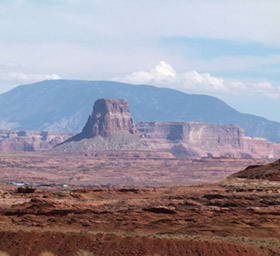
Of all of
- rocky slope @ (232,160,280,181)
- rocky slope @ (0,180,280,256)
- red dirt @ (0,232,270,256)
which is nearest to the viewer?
red dirt @ (0,232,270,256)

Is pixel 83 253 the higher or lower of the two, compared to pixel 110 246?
lower

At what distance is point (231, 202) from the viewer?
200ft

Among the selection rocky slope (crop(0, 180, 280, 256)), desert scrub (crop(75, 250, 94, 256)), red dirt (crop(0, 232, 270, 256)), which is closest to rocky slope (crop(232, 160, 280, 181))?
rocky slope (crop(0, 180, 280, 256))

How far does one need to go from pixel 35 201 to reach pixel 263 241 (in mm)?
26360

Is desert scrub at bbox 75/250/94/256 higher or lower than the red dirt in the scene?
lower

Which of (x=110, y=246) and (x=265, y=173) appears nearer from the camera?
(x=110, y=246)

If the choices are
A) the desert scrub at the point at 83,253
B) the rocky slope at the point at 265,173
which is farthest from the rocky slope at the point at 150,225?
the rocky slope at the point at 265,173

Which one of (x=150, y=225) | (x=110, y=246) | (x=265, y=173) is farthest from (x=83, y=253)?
(x=265, y=173)

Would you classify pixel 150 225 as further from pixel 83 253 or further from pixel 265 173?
pixel 265 173

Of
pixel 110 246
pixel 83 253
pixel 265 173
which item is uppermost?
pixel 265 173

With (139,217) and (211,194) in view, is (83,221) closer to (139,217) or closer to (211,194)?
(139,217)

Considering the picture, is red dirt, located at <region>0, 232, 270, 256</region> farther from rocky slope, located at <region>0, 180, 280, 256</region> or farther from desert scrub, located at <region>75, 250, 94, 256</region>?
desert scrub, located at <region>75, 250, 94, 256</region>

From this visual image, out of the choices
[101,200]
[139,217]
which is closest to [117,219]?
[139,217]

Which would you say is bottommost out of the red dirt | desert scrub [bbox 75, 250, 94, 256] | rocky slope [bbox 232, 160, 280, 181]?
desert scrub [bbox 75, 250, 94, 256]
